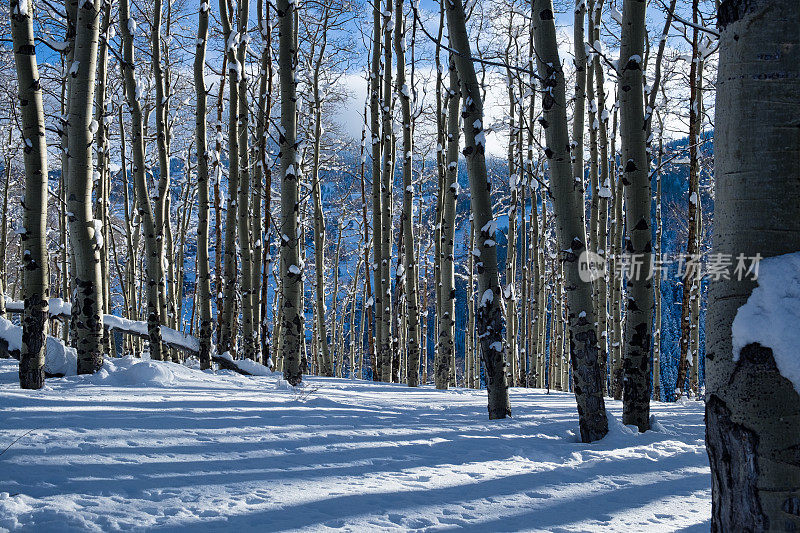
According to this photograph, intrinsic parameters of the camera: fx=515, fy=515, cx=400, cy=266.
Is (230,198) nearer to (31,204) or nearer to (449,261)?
(449,261)

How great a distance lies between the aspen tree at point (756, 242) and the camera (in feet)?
4.39

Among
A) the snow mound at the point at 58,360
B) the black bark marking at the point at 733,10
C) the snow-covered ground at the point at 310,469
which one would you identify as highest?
the black bark marking at the point at 733,10

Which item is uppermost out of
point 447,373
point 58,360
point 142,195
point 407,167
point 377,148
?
point 377,148

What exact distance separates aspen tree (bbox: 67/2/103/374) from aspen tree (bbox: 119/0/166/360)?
247 centimetres

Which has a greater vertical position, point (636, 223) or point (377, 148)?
point (377, 148)

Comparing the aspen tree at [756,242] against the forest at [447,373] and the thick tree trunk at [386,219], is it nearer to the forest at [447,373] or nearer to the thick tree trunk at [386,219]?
the forest at [447,373]

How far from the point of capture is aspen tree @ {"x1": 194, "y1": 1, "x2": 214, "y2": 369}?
697cm

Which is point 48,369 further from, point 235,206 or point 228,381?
point 235,206

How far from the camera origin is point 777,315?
52.2 inches

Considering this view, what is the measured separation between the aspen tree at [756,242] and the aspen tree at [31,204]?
4.41 m

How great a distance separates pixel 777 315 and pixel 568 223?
8.47ft

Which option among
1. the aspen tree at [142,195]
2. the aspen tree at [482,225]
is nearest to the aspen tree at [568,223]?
the aspen tree at [482,225]

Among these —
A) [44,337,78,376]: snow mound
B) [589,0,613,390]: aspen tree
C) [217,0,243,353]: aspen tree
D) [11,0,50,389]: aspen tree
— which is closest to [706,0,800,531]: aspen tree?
[11,0,50,389]: aspen tree

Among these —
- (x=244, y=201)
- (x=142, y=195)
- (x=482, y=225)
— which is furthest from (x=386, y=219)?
(x=482, y=225)
